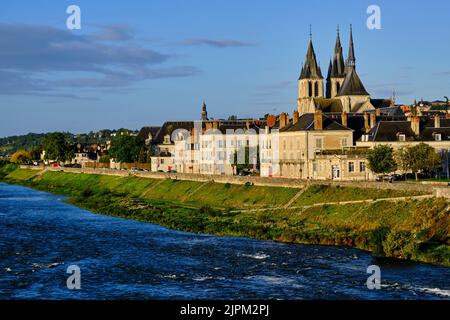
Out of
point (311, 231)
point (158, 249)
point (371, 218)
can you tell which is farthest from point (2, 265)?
point (371, 218)

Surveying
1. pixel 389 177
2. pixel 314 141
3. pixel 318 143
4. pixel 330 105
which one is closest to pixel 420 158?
pixel 389 177

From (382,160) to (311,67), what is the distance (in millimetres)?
65620

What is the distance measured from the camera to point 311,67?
146 m

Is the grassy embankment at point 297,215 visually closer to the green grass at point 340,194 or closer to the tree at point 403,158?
the green grass at point 340,194

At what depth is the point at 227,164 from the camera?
120875 mm

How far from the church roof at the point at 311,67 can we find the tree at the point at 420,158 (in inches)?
2569

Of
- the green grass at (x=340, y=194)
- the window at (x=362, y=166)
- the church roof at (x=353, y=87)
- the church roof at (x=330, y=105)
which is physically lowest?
the green grass at (x=340, y=194)

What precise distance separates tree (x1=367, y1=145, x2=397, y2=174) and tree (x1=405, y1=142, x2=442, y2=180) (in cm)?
197

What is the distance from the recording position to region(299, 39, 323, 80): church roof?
477 ft

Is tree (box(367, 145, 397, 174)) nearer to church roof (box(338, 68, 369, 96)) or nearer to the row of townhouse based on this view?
the row of townhouse

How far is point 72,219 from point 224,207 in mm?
16734

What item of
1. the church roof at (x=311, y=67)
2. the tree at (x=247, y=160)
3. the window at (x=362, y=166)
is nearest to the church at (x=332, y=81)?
the church roof at (x=311, y=67)

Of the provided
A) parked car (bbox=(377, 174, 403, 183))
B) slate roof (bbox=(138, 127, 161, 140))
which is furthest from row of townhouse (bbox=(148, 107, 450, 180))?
slate roof (bbox=(138, 127, 161, 140))

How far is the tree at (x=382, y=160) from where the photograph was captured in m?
82.4
